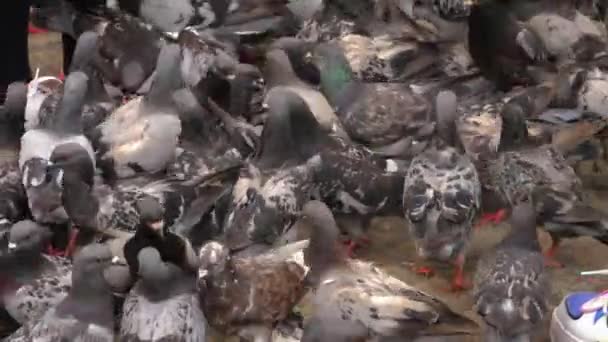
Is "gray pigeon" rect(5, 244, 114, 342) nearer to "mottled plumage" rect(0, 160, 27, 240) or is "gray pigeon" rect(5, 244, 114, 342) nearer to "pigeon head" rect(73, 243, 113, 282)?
"pigeon head" rect(73, 243, 113, 282)

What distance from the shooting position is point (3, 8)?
200 inches

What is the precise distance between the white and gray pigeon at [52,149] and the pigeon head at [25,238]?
0.26 meters

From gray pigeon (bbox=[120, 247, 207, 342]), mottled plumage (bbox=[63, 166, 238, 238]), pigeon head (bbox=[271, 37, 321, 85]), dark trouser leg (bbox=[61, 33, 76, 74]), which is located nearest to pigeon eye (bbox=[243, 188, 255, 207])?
mottled plumage (bbox=[63, 166, 238, 238])

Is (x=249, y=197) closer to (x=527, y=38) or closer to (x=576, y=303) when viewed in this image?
(x=576, y=303)

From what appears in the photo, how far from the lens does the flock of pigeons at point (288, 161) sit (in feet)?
10.5

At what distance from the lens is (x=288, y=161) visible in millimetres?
3936

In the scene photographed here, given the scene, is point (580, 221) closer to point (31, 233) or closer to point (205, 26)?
point (31, 233)

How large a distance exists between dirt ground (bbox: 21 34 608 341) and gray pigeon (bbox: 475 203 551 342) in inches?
14.5

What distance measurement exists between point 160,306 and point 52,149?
3.83 feet

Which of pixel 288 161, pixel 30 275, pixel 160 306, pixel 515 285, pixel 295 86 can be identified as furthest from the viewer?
pixel 295 86

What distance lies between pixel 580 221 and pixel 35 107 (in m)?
2.40

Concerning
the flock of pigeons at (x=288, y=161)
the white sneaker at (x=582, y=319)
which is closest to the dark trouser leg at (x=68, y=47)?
Answer: the flock of pigeons at (x=288, y=161)

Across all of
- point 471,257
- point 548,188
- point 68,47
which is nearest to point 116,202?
point 471,257

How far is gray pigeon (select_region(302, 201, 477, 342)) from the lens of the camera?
10.2 ft
